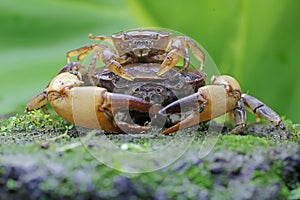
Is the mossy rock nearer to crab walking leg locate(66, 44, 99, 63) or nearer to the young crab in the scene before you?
the young crab

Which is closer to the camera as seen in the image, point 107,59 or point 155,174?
point 155,174

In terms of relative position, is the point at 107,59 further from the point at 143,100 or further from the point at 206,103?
the point at 206,103

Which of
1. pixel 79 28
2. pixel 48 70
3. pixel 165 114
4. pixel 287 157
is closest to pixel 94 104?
pixel 165 114

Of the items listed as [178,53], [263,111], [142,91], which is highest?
[178,53]

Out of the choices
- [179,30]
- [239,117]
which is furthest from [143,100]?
[179,30]

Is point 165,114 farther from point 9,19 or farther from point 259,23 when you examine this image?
point 9,19

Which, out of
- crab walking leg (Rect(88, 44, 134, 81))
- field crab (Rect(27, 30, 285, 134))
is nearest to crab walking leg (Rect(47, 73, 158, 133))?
field crab (Rect(27, 30, 285, 134))

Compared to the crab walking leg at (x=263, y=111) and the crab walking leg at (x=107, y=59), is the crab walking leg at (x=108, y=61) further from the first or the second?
the crab walking leg at (x=263, y=111)
